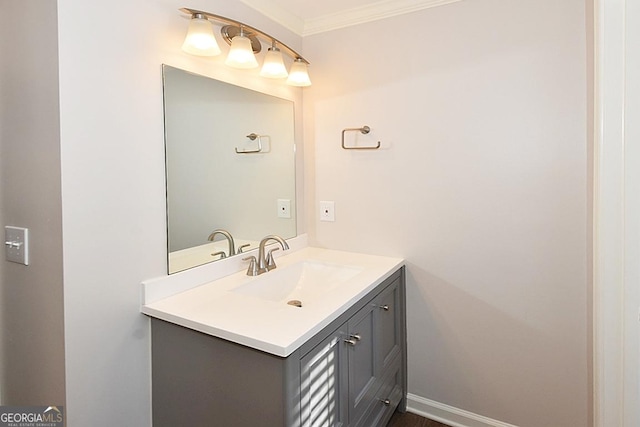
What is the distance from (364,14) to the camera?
1.99 metres

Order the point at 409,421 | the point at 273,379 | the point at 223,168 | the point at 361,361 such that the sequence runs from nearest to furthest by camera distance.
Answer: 1. the point at 273,379
2. the point at 361,361
3. the point at 223,168
4. the point at 409,421

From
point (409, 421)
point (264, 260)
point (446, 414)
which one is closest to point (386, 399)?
point (409, 421)

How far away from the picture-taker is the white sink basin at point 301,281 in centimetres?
173

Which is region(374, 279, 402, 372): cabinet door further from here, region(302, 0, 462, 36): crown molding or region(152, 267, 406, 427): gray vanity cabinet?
region(302, 0, 462, 36): crown molding

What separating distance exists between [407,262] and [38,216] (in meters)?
1.64

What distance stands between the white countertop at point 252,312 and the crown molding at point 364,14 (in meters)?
1.37

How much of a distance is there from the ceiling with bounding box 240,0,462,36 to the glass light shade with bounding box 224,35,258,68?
319mm

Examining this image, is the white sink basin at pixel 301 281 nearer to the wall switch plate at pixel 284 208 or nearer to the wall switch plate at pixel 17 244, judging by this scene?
the wall switch plate at pixel 284 208

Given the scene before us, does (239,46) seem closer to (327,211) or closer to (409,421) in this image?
(327,211)

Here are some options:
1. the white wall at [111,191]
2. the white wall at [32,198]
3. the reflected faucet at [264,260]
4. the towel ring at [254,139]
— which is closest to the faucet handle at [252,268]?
the reflected faucet at [264,260]

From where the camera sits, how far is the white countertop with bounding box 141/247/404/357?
43.8 inches

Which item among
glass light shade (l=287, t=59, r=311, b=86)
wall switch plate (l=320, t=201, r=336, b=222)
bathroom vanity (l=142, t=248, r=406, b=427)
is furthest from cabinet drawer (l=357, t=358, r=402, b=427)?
glass light shade (l=287, t=59, r=311, b=86)

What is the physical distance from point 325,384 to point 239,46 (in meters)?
1.42

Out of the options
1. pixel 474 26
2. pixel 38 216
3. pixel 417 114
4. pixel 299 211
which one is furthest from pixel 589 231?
pixel 38 216
